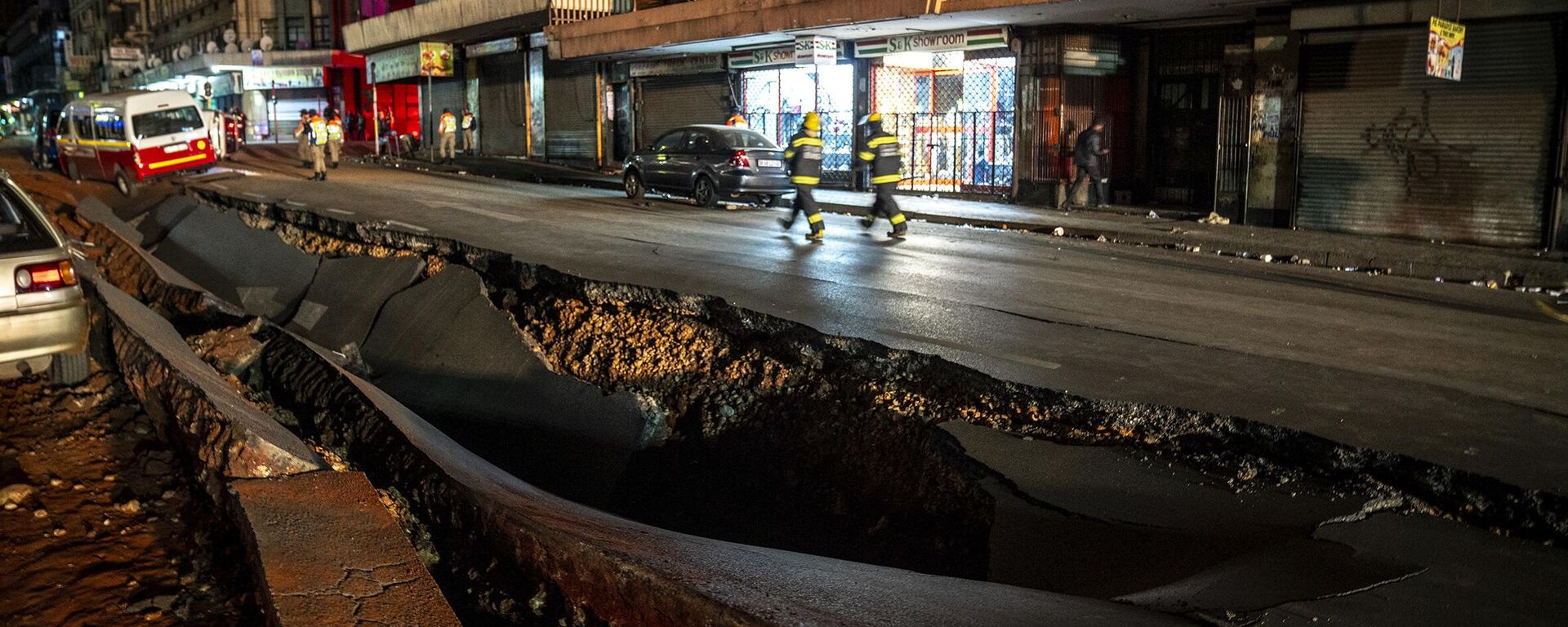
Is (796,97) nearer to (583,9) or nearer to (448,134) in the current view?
(583,9)

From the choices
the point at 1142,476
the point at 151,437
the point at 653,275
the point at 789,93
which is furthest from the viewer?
the point at 789,93

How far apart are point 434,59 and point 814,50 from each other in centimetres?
1709

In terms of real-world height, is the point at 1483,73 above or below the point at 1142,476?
above

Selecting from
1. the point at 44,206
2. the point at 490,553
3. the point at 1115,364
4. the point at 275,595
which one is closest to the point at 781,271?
the point at 1115,364

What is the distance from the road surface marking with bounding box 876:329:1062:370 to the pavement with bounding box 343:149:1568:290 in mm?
7379

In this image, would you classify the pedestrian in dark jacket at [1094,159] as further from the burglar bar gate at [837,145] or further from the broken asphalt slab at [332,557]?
the broken asphalt slab at [332,557]

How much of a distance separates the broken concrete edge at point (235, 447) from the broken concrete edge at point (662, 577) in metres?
0.43

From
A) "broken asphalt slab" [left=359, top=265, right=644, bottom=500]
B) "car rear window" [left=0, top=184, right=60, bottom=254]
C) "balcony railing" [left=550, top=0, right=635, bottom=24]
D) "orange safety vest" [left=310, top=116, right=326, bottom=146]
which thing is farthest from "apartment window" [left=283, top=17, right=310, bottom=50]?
"car rear window" [left=0, top=184, right=60, bottom=254]

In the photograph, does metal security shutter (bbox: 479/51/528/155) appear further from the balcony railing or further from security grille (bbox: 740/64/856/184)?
security grille (bbox: 740/64/856/184)

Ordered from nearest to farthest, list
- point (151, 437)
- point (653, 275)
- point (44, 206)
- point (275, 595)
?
1. point (275, 595)
2. point (151, 437)
3. point (653, 275)
4. point (44, 206)

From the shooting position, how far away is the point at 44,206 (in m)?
19.0

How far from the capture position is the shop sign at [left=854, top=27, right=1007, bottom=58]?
20.7 m

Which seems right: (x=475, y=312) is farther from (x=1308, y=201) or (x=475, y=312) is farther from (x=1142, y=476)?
(x=1308, y=201)

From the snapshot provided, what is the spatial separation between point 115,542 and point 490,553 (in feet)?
5.08
